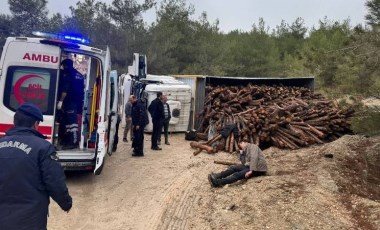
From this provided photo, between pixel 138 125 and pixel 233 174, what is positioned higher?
pixel 138 125

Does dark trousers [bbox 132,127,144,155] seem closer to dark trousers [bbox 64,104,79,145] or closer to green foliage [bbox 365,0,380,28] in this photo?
dark trousers [bbox 64,104,79,145]

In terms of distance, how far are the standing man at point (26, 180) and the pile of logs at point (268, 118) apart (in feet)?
30.4

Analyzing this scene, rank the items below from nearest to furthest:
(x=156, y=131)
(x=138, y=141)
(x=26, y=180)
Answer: (x=26, y=180), (x=138, y=141), (x=156, y=131)

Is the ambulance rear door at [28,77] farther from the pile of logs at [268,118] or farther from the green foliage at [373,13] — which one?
the green foliage at [373,13]

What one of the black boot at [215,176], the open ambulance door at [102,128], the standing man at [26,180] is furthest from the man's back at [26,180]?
the black boot at [215,176]

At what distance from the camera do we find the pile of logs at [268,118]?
13.4 meters

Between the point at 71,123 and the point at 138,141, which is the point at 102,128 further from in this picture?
the point at 138,141

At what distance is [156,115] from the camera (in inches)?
520

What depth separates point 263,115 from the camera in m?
14.0

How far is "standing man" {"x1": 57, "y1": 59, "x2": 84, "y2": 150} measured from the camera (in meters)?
9.86

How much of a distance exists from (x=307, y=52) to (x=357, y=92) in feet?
8.02

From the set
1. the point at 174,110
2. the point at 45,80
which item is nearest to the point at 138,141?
the point at 45,80

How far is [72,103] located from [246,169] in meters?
4.12

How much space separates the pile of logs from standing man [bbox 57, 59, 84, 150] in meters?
4.18
